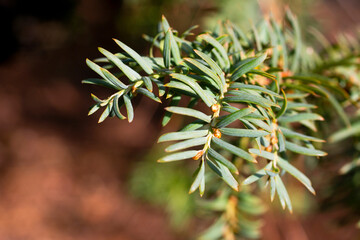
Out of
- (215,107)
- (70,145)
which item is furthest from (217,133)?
(70,145)

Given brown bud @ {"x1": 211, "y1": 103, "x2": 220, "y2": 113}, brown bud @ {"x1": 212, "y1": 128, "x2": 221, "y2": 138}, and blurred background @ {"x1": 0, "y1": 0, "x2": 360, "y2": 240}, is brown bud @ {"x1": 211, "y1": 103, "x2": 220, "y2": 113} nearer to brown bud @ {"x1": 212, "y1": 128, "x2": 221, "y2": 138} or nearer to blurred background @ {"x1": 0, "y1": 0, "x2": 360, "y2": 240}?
brown bud @ {"x1": 212, "y1": 128, "x2": 221, "y2": 138}

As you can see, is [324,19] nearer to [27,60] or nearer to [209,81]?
[209,81]

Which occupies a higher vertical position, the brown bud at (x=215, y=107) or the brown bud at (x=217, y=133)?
the brown bud at (x=215, y=107)

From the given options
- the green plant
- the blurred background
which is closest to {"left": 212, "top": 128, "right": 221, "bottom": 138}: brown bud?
the green plant

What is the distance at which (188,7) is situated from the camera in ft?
2.78

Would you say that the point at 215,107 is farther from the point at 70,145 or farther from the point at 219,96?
the point at 70,145

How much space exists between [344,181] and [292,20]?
0.29 m

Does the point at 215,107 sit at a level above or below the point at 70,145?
below

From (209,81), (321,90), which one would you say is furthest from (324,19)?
(209,81)

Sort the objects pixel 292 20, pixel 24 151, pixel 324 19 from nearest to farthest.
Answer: pixel 292 20
pixel 324 19
pixel 24 151

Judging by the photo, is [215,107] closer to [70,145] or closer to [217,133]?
[217,133]

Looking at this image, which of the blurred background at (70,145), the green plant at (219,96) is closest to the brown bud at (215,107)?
the green plant at (219,96)

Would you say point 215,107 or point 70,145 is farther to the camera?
point 70,145

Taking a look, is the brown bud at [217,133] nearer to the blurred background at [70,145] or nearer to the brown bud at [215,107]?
the brown bud at [215,107]
